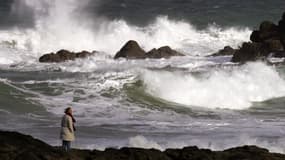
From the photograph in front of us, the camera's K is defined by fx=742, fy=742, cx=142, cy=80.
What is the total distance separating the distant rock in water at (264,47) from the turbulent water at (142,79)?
555 millimetres

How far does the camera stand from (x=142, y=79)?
2086 cm

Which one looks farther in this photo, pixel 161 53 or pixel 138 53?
pixel 161 53

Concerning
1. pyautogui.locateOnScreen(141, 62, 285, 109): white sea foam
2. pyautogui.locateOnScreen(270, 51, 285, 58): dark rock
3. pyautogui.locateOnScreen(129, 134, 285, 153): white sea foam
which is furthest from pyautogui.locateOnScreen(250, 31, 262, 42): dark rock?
pyautogui.locateOnScreen(129, 134, 285, 153): white sea foam

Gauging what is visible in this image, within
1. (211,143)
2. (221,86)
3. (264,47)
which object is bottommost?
(211,143)

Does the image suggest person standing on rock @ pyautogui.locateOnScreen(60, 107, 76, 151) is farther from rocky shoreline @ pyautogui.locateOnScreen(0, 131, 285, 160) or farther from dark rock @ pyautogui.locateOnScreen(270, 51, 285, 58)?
dark rock @ pyautogui.locateOnScreen(270, 51, 285, 58)

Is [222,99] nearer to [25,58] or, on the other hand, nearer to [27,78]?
[27,78]

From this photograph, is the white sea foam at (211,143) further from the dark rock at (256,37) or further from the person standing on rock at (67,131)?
the dark rock at (256,37)

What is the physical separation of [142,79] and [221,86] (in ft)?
7.28

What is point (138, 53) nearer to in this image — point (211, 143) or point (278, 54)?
point (278, 54)

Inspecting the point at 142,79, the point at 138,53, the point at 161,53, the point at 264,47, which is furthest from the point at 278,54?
the point at 142,79

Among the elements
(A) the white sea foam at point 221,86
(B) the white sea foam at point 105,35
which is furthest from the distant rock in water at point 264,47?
(B) the white sea foam at point 105,35

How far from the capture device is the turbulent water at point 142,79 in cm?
1415

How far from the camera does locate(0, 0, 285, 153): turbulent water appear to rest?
1415 centimetres

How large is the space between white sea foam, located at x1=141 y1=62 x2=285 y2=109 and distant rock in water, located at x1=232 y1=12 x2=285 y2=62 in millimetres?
782
